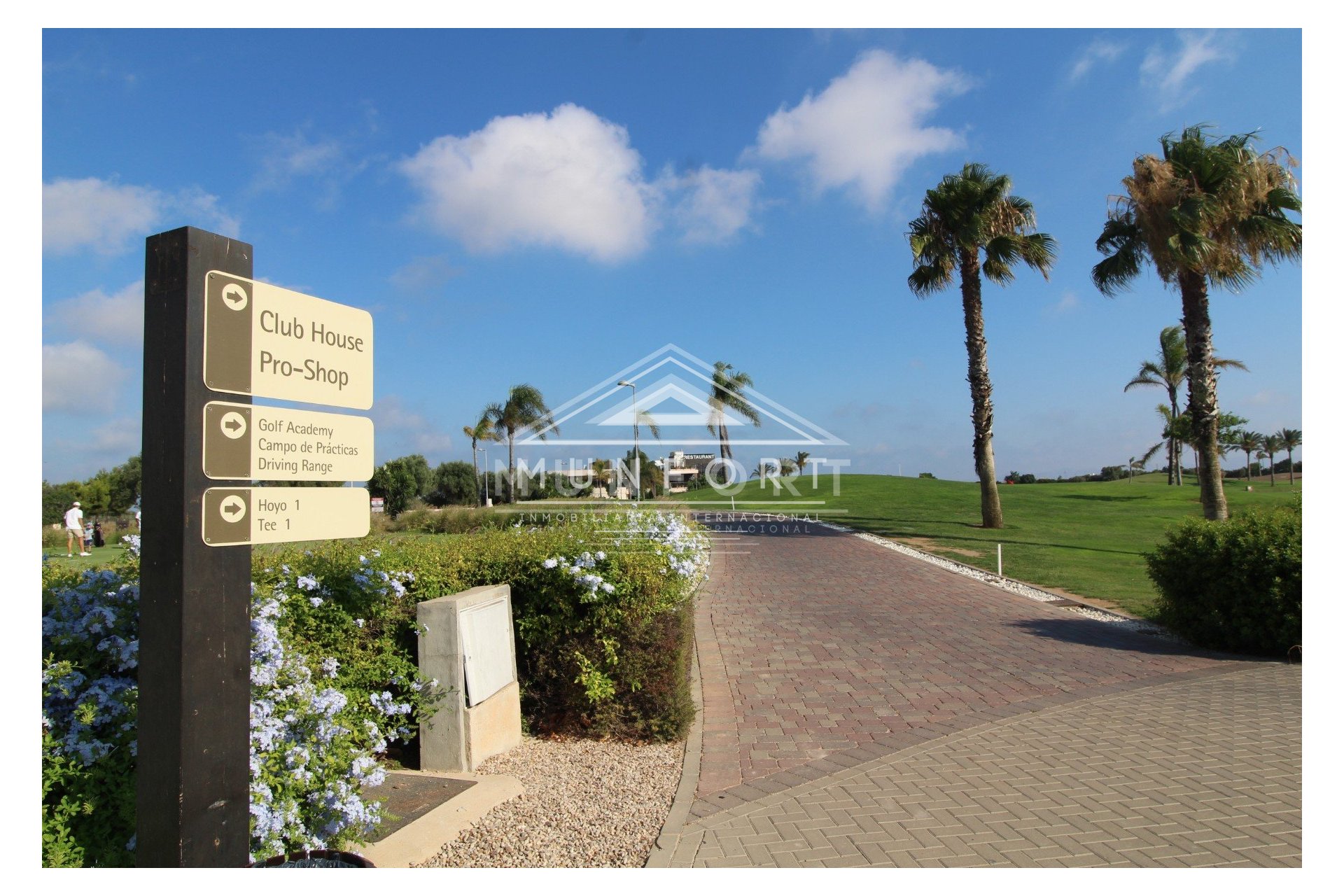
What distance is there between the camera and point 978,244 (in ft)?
75.2

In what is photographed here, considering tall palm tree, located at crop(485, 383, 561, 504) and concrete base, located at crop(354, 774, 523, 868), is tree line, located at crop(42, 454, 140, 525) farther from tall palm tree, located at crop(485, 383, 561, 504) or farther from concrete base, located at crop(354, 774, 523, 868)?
concrete base, located at crop(354, 774, 523, 868)

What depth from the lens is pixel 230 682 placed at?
2.76 meters

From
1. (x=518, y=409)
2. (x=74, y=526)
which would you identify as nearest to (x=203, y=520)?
(x=74, y=526)

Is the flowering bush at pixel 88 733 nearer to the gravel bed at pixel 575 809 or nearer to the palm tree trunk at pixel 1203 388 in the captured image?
the gravel bed at pixel 575 809

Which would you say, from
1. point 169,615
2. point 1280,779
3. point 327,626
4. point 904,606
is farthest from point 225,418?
point 904,606

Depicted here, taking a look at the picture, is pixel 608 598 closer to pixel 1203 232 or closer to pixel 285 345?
pixel 285 345

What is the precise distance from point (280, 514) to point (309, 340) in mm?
682

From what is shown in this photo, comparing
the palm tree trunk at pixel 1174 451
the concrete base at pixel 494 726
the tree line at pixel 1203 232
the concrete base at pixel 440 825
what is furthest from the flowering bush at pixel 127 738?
the palm tree trunk at pixel 1174 451

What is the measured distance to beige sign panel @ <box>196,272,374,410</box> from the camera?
2.77m

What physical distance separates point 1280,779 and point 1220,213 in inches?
648

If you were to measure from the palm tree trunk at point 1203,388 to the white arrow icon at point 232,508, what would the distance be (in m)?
20.4

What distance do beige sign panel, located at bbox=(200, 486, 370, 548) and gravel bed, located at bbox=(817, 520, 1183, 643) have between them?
31.5 ft

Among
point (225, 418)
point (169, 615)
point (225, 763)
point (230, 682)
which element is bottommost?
point (225, 763)

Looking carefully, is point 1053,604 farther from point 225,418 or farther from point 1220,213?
point 225,418
